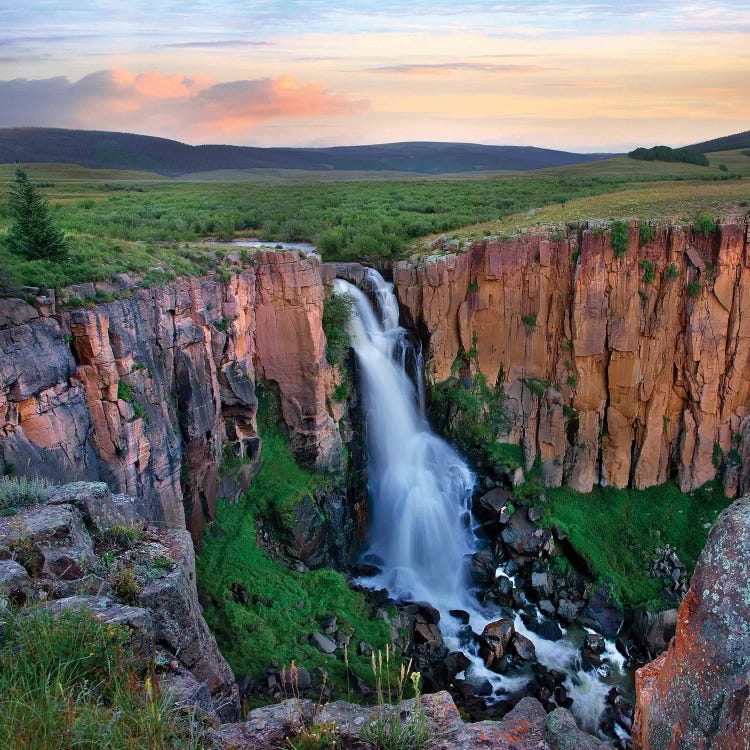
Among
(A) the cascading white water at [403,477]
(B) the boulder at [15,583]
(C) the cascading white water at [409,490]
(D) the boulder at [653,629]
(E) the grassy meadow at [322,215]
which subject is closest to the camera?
(B) the boulder at [15,583]

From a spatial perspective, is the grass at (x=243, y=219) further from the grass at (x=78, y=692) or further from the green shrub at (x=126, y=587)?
the grass at (x=78, y=692)

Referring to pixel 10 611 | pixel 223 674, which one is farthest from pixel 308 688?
pixel 10 611

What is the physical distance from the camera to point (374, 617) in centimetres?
1833

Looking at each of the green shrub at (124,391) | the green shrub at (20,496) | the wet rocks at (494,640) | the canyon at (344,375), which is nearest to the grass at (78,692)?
the canyon at (344,375)

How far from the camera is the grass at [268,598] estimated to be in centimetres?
1561

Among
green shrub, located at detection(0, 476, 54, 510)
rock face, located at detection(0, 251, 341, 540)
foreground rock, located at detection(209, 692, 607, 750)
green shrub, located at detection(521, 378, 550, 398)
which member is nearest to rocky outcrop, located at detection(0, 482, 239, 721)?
green shrub, located at detection(0, 476, 54, 510)

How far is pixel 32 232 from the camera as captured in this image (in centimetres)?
1492

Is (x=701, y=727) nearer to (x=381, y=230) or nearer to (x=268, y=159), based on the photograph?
(x=381, y=230)

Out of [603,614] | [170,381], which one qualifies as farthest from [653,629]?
[170,381]

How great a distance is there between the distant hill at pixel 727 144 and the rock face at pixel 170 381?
83886 mm

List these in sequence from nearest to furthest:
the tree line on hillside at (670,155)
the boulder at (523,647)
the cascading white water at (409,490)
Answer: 1. the boulder at (523,647)
2. the cascading white water at (409,490)
3. the tree line on hillside at (670,155)

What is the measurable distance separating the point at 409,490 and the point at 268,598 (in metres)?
8.04

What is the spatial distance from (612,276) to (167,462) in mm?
18716

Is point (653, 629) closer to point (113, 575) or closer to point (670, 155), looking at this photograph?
point (113, 575)
